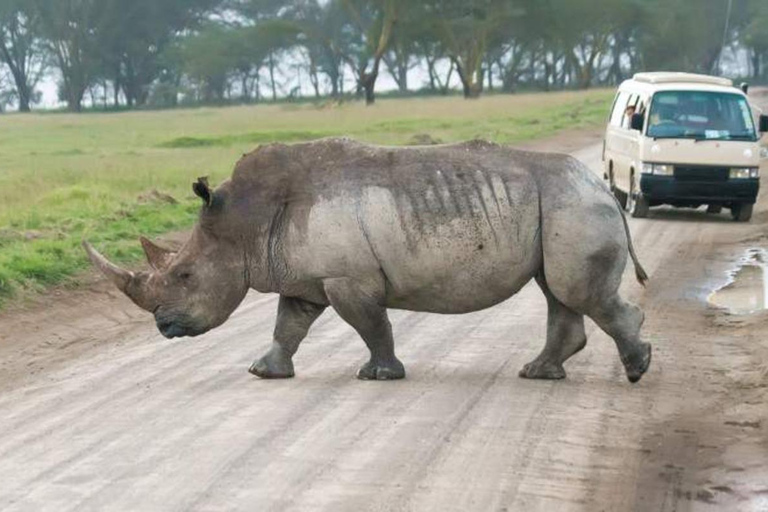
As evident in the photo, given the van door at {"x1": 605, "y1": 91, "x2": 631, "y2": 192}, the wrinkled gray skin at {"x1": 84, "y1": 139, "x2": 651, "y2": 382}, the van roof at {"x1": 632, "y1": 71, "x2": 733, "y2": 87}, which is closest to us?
the wrinkled gray skin at {"x1": 84, "y1": 139, "x2": 651, "y2": 382}

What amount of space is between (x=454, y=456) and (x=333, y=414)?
1.18 meters

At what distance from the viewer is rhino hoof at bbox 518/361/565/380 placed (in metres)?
10.2

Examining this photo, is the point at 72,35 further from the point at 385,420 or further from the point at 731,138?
the point at 385,420

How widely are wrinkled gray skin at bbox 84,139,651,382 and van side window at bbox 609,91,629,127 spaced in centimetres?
1284

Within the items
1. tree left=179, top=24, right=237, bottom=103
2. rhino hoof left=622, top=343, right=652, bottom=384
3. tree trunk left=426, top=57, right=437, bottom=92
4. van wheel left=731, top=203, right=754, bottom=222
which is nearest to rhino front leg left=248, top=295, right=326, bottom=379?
rhino hoof left=622, top=343, right=652, bottom=384

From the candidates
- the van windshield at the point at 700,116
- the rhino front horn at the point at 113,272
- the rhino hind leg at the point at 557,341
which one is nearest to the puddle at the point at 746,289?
the rhino hind leg at the point at 557,341

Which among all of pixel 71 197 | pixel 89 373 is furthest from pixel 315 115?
pixel 89 373

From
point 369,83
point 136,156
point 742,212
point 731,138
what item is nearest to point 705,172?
point 731,138

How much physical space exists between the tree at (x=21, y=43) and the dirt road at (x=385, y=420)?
250 feet

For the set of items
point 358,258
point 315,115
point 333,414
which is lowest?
point 315,115

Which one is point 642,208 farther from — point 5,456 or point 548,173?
point 5,456

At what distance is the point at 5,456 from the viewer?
26.7 feet

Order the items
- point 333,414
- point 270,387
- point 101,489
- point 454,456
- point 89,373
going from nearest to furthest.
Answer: point 101,489, point 454,456, point 333,414, point 270,387, point 89,373

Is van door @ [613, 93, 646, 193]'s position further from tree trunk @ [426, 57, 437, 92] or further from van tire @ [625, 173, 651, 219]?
tree trunk @ [426, 57, 437, 92]
